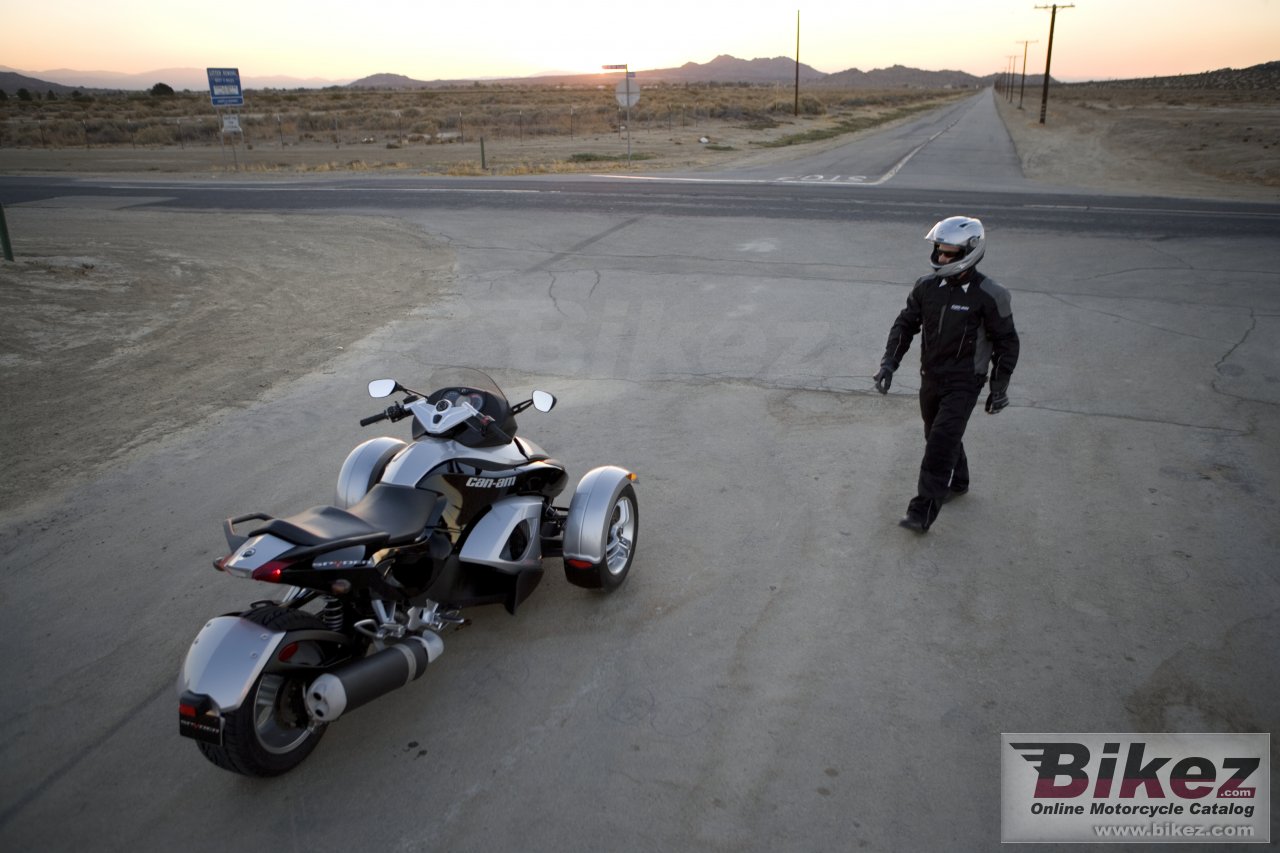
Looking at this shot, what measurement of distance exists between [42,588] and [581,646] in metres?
3.18

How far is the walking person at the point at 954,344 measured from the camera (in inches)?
206

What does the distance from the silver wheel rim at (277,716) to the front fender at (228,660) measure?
19 cm

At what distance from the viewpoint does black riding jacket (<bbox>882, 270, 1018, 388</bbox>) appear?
525cm

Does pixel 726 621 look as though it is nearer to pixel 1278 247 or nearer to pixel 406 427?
pixel 406 427

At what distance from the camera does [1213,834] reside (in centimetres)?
336

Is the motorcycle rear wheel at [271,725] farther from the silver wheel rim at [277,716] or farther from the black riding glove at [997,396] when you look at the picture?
the black riding glove at [997,396]

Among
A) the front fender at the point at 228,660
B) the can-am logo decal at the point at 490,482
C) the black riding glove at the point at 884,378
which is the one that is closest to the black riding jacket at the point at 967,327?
the black riding glove at the point at 884,378

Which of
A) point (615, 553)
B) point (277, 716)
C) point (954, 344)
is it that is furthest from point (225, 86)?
Result: point (277, 716)

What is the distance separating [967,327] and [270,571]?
4108 mm

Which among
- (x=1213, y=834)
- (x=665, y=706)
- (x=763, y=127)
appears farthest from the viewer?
(x=763, y=127)

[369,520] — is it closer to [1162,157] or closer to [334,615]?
[334,615]

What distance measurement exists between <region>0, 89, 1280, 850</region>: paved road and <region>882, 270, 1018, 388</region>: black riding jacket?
104 centimetres

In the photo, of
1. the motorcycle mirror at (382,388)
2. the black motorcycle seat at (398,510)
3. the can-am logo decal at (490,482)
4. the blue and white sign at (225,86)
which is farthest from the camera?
the blue and white sign at (225,86)

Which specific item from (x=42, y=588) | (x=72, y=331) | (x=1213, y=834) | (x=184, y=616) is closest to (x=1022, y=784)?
(x=1213, y=834)
